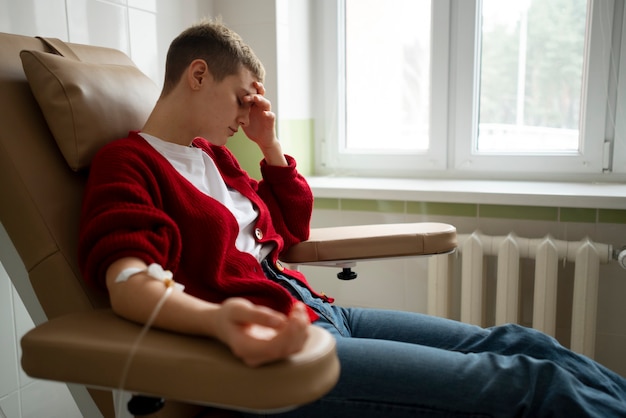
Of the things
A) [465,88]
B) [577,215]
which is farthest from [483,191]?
[465,88]

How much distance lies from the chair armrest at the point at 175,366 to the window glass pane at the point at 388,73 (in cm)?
156

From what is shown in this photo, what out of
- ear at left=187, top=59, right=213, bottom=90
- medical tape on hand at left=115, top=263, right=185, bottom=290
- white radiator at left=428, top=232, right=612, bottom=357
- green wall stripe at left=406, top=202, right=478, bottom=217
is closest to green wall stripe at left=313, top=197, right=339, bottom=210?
green wall stripe at left=406, top=202, right=478, bottom=217

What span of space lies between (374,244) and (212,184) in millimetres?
381

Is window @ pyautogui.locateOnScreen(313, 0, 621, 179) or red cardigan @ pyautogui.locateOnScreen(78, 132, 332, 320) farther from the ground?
window @ pyautogui.locateOnScreen(313, 0, 621, 179)

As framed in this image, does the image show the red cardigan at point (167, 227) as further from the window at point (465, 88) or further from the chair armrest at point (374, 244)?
the window at point (465, 88)

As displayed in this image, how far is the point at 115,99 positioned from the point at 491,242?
1.18 meters

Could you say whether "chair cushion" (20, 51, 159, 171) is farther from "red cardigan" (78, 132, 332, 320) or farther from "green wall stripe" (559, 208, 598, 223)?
"green wall stripe" (559, 208, 598, 223)

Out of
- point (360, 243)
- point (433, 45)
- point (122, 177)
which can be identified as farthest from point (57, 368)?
point (433, 45)

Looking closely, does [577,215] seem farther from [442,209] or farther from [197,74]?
[197,74]

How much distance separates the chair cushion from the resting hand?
0.50 m

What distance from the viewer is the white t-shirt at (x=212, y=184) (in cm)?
106

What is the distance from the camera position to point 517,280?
170 cm

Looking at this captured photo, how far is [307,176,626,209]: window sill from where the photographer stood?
1623 mm

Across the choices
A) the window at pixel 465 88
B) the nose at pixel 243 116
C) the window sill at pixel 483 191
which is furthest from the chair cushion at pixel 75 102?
the window at pixel 465 88
